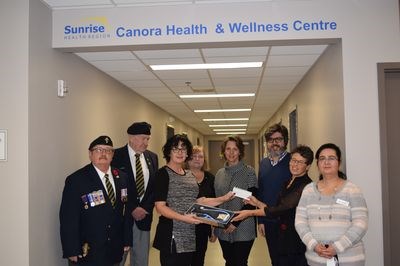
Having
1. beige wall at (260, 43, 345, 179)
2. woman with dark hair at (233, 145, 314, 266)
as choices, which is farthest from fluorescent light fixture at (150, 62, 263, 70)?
woman with dark hair at (233, 145, 314, 266)

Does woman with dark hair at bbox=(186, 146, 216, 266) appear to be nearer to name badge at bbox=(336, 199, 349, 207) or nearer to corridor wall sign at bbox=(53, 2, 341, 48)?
corridor wall sign at bbox=(53, 2, 341, 48)

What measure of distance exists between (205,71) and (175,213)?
2975mm

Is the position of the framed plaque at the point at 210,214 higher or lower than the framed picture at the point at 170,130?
lower

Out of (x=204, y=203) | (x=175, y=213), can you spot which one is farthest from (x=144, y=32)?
(x=175, y=213)

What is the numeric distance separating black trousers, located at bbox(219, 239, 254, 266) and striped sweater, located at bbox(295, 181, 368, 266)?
0.94 m

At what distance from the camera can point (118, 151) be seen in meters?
4.49

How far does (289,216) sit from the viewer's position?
130 inches

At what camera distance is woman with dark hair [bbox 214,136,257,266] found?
378cm

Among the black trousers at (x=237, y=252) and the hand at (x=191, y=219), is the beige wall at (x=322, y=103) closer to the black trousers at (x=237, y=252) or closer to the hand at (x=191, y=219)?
the black trousers at (x=237, y=252)

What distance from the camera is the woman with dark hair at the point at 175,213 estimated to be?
3.05 m

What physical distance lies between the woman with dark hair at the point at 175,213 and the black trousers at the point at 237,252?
775 millimetres

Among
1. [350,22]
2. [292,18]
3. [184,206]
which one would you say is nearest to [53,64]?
[184,206]

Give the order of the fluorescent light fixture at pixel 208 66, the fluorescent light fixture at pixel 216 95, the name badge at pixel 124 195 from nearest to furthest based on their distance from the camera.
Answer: the name badge at pixel 124 195
the fluorescent light fixture at pixel 208 66
the fluorescent light fixture at pixel 216 95

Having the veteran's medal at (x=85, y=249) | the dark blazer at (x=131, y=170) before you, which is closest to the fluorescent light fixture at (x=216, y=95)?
the dark blazer at (x=131, y=170)
